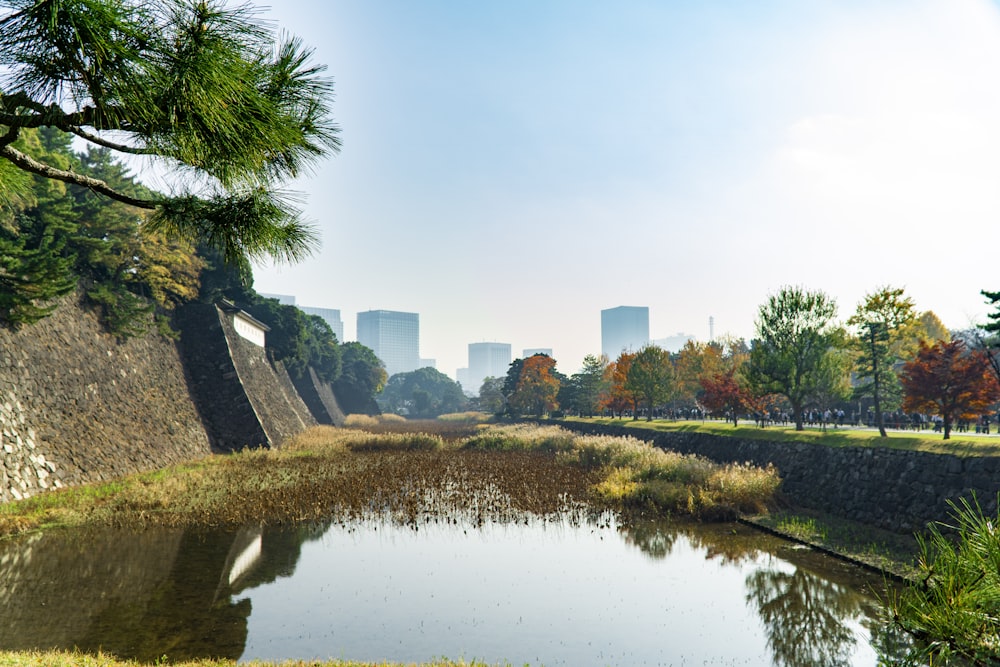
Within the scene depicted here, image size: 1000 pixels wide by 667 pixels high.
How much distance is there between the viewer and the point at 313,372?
70938mm

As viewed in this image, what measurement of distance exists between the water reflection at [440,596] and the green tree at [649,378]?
32237 mm

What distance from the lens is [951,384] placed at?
22469 millimetres

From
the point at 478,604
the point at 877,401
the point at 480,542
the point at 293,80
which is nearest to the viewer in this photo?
the point at 293,80

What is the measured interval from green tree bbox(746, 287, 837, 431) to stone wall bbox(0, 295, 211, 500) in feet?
98.8

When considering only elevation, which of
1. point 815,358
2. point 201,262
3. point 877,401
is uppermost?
point 201,262

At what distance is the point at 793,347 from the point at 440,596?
86.7 ft

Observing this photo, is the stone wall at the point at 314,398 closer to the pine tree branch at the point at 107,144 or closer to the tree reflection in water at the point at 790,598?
the tree reflection in water at the point at 790,598

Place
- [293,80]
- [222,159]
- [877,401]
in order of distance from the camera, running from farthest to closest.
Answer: [877,401]
[293,80]
[222,159]

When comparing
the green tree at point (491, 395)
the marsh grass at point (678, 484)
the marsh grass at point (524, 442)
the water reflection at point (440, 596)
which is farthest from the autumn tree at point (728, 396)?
the green tree at point (491, 395)

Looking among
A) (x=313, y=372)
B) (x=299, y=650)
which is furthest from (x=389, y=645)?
(x=313, y=372)

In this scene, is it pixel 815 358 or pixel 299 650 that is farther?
pixel 815 358

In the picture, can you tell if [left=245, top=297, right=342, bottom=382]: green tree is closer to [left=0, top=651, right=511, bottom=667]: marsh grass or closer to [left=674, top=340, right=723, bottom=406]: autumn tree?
[left=674, top=340, right=723, bottom=406]: autumn tree

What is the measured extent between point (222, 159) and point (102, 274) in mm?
26465

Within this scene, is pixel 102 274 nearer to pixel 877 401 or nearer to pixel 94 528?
pixel 94 528
